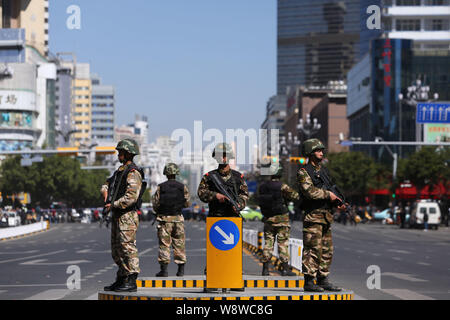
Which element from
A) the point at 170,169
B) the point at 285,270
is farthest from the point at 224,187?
the point at 285,270

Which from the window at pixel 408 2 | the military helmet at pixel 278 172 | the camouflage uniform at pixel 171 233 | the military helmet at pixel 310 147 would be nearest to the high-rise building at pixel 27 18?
the window at pixel 408 2

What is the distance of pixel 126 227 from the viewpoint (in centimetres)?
1243

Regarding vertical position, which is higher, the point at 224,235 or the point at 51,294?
the point at 224,235

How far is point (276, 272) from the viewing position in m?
21.1

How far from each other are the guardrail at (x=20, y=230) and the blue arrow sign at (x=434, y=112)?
2329 cm

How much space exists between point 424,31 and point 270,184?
4815 inches

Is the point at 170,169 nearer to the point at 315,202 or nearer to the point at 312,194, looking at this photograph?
the point at 315,202

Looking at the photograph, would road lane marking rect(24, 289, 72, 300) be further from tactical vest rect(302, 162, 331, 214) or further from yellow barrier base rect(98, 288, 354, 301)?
tactical vest rect(302, 162, 331, 214)

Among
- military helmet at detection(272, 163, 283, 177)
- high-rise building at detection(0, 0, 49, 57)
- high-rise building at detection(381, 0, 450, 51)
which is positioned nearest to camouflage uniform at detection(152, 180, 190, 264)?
military helmet at detection(272, 163, 283, 177)

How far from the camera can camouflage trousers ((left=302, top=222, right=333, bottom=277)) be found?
12422 millimetres

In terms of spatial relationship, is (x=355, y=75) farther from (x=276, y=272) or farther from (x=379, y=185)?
(x=276, y=272)

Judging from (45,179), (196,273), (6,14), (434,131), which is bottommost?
(45,179)

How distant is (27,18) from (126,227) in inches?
5293

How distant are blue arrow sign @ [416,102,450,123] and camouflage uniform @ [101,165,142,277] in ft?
127
